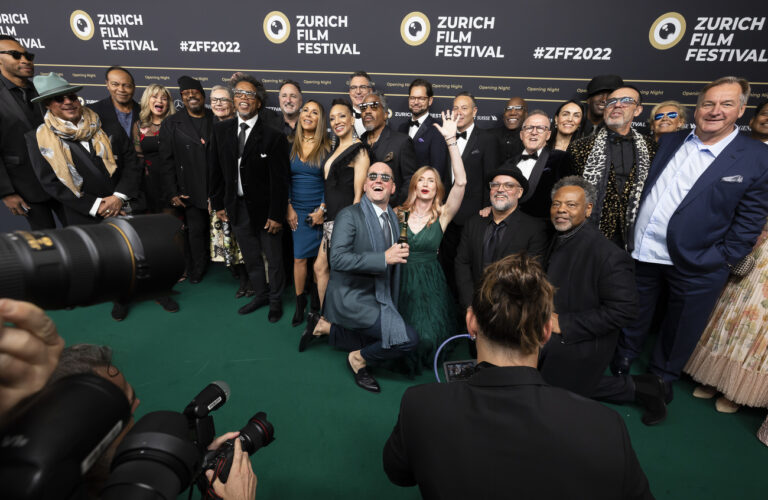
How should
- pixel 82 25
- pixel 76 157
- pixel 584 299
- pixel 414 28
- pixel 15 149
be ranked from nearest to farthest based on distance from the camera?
pixel 584 299
pixel 76 157
pixel 15 149
pixel 414 28
pixel 82 25

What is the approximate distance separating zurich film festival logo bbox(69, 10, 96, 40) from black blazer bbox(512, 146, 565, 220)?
217 inches

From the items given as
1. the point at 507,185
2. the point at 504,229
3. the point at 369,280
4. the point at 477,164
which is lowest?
the point at 369,280

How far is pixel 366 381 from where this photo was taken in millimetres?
2516

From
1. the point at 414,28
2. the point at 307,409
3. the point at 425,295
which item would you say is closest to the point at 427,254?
the point at 425,295

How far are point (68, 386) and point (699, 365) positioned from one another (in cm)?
329

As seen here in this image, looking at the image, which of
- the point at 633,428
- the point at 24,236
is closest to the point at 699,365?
the point at 633,428

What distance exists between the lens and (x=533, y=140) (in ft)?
9.37

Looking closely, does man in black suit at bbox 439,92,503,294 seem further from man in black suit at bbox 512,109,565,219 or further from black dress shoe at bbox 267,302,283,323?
black dress shoe at bbox 267,302,283,323

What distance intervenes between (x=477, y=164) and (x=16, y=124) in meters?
3.83

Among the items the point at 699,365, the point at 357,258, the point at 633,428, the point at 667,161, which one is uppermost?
the point at 667,161

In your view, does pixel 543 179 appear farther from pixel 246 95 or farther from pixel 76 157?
pixel 76 157

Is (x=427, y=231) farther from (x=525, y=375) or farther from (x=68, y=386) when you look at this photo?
(x=68, y=386)

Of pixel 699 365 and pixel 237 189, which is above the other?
pixel 237 189

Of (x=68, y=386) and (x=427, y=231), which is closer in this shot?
(x=68, y=386)
